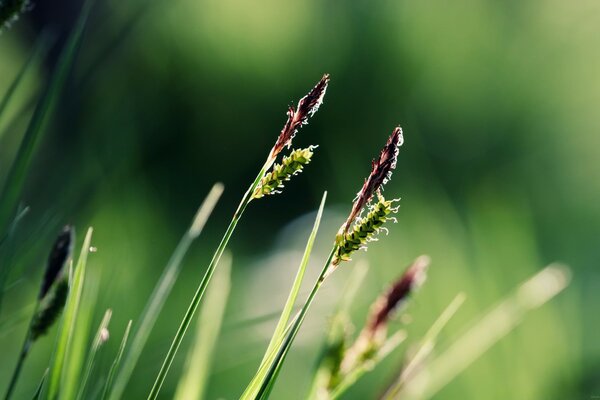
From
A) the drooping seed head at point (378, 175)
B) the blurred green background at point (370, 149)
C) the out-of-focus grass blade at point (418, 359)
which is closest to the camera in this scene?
the drooping seed head at point (378, 175)

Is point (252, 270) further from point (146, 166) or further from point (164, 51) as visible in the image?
point (164, 51)

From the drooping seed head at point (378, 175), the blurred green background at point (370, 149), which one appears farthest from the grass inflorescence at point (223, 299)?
the blurred green background at point (370, 149)

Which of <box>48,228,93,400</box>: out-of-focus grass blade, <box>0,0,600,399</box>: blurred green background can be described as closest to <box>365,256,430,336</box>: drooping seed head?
<box>48,228,93,400</box>: out-of-focus grass blade

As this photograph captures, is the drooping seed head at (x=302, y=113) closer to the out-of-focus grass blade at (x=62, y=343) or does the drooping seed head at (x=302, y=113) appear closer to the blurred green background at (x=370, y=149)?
the out-of-focus grass blade at (x=62, y=343)

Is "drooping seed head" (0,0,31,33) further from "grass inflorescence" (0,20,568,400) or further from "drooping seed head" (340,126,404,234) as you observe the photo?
"drooping seed head" (340,126,404,234)

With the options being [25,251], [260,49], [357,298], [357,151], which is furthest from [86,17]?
[260,49]

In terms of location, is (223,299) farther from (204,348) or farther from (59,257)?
(59,257)
